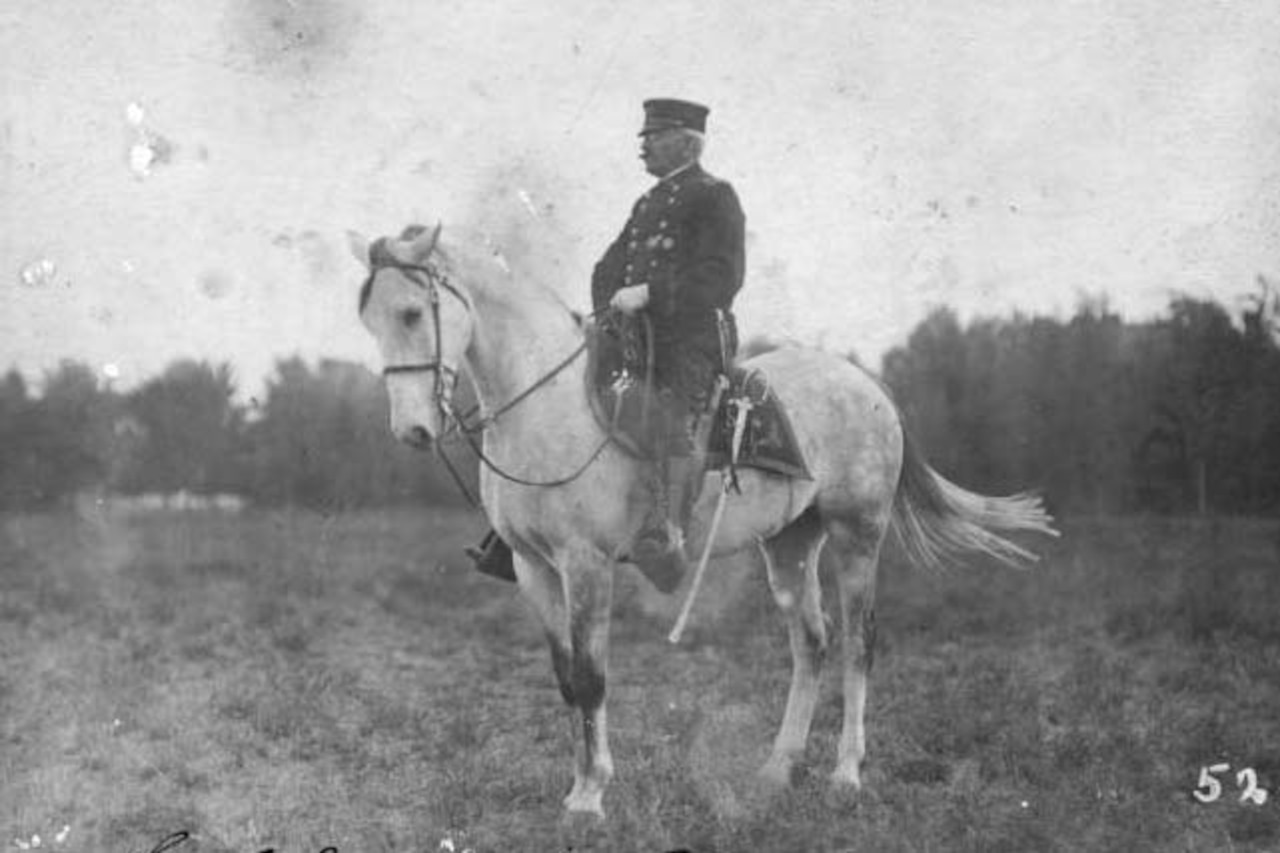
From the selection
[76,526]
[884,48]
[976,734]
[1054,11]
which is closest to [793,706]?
[976,734]

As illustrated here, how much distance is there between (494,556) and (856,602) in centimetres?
229

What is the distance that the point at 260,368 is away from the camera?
8.83 metres

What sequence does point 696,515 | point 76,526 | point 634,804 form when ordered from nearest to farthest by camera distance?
point 634,804
point 696,515
point 76,526

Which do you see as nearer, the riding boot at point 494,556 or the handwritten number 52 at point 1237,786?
the handwritten number 52 at point 1237,786

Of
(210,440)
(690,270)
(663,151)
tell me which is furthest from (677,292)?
(210,440)

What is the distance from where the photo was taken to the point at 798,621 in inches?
279

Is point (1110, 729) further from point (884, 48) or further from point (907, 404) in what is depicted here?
point (907, 404)

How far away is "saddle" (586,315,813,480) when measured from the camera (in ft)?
18.9

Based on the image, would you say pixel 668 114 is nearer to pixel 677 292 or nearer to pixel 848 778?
pixel 677 292

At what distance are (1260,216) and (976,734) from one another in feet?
12.2

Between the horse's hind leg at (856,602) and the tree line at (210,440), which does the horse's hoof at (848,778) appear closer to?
the horse's hind leg at (856,602)

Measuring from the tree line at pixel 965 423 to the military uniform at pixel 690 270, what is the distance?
3441 mm

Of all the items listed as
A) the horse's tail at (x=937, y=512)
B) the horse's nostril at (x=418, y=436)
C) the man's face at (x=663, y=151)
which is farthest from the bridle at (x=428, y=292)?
the horse's tail at (x=937, y=512)

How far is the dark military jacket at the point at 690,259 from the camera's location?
230 inches
